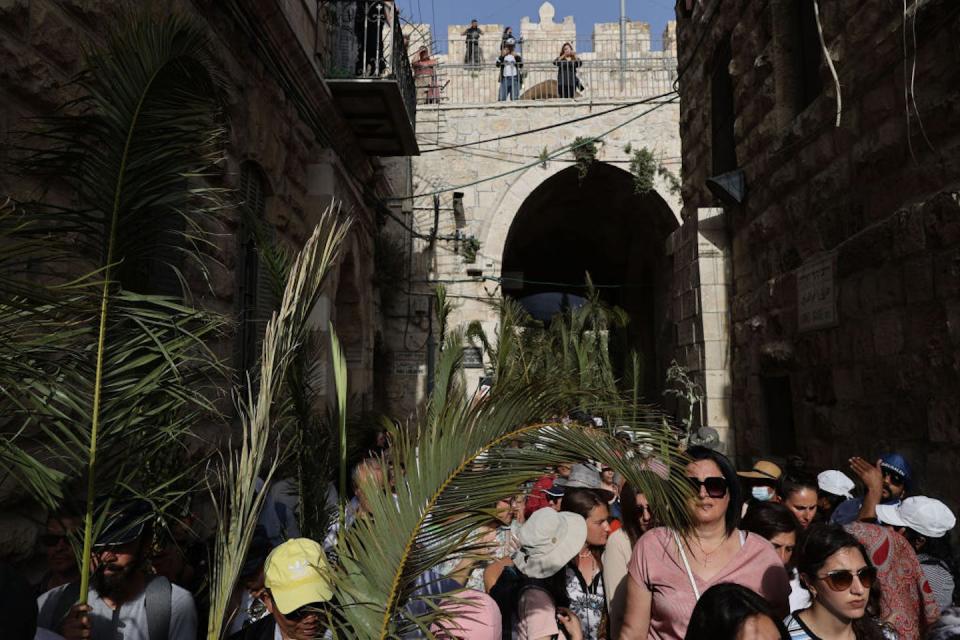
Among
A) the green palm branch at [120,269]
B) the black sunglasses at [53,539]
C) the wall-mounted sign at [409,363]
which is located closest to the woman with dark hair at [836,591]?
the green palm branch at [120,269]

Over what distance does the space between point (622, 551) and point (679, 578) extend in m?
A: 0.79

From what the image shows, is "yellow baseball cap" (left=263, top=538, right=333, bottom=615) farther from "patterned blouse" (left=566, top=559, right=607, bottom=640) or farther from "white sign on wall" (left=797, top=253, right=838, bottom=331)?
"white sign on wall" (left=797, top=253, right=838, bottom=331)

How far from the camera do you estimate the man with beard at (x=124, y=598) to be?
7.84ft

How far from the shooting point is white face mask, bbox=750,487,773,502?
4.05 m

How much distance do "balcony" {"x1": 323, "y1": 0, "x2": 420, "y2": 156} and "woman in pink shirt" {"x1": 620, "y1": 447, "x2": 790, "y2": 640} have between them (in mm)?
6778

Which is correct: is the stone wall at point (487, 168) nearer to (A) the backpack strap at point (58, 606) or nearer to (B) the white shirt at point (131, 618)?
(B) the white shirt at point (131, 618)

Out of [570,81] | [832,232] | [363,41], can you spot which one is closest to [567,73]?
[570,81]

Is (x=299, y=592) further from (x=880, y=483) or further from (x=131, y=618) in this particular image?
(x=880, y=483)

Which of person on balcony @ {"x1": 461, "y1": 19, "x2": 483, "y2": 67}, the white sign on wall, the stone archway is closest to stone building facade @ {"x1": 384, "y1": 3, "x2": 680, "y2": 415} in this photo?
the stone archway

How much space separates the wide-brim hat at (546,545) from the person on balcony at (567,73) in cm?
1440

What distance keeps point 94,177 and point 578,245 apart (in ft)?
66.8

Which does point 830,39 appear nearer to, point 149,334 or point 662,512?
point 662,512

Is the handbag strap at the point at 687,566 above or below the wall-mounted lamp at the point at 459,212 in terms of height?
below

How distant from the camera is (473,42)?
57.0ft
